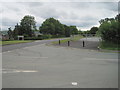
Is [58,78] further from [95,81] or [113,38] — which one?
[113,38]

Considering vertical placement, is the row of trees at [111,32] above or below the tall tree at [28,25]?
below

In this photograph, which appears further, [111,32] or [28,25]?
[28,25]

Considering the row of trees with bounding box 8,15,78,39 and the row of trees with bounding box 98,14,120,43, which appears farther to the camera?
the row of trees with bounding box 8,15,78,39

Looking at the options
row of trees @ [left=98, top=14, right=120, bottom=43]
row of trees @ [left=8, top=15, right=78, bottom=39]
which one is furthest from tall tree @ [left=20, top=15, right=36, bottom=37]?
row of trees @ [left=98, top=14, right=120, bottom=43]

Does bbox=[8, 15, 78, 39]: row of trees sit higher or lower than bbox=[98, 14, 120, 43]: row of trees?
higher

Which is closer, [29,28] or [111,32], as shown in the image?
[111,32]

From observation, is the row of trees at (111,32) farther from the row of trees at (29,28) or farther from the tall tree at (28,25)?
the tall tree at (28,25)

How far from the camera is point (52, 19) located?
299 feet

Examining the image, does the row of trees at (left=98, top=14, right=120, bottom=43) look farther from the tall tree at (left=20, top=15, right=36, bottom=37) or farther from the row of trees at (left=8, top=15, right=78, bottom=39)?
the tall tree at (left=20, top=15, right=36, bottom=37)

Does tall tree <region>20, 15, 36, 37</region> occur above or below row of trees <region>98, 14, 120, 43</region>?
above

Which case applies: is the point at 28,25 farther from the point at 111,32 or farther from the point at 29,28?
the point at 111,32

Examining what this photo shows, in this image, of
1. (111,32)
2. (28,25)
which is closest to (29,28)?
(28,25)

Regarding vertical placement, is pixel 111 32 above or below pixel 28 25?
below

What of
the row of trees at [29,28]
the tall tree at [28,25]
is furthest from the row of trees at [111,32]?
the tall tree at [28,25]
